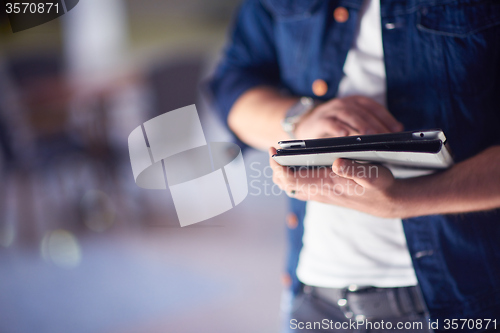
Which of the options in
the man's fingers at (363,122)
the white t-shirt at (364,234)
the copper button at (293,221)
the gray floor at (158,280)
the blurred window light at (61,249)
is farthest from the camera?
the blurred window light at (61,249)

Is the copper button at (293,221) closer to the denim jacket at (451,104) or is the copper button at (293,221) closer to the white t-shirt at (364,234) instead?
the white t-shirt at (364,234)

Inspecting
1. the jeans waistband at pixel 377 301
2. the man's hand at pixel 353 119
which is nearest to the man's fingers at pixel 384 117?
the man's hand at pixel 353 119

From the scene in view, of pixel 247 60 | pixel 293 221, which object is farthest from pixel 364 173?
pixel 247 60

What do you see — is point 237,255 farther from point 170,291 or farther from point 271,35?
point 271,35

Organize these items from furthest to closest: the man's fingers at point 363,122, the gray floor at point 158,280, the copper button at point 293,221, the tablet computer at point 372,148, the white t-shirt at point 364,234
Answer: the gray floor at point 158,280
the copper button at point 293,221
the white t-shirt at point 364,234
the man's fingers at point 363,122
the tablet computer at point 372,148

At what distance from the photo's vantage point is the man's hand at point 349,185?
442 mm

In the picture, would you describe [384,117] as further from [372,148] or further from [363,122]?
[372,148]

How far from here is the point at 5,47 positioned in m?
3.08

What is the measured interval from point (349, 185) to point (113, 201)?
208cm

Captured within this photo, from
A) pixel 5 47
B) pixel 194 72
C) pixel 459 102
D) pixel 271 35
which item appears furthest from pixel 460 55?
pixel 5 47

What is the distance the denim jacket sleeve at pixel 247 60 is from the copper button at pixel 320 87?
143mm

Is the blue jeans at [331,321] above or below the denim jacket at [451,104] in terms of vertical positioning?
below

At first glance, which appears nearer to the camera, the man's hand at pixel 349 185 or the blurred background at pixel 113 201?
the man's hand at pixel 349 185

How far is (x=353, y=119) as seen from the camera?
0.51 meters
